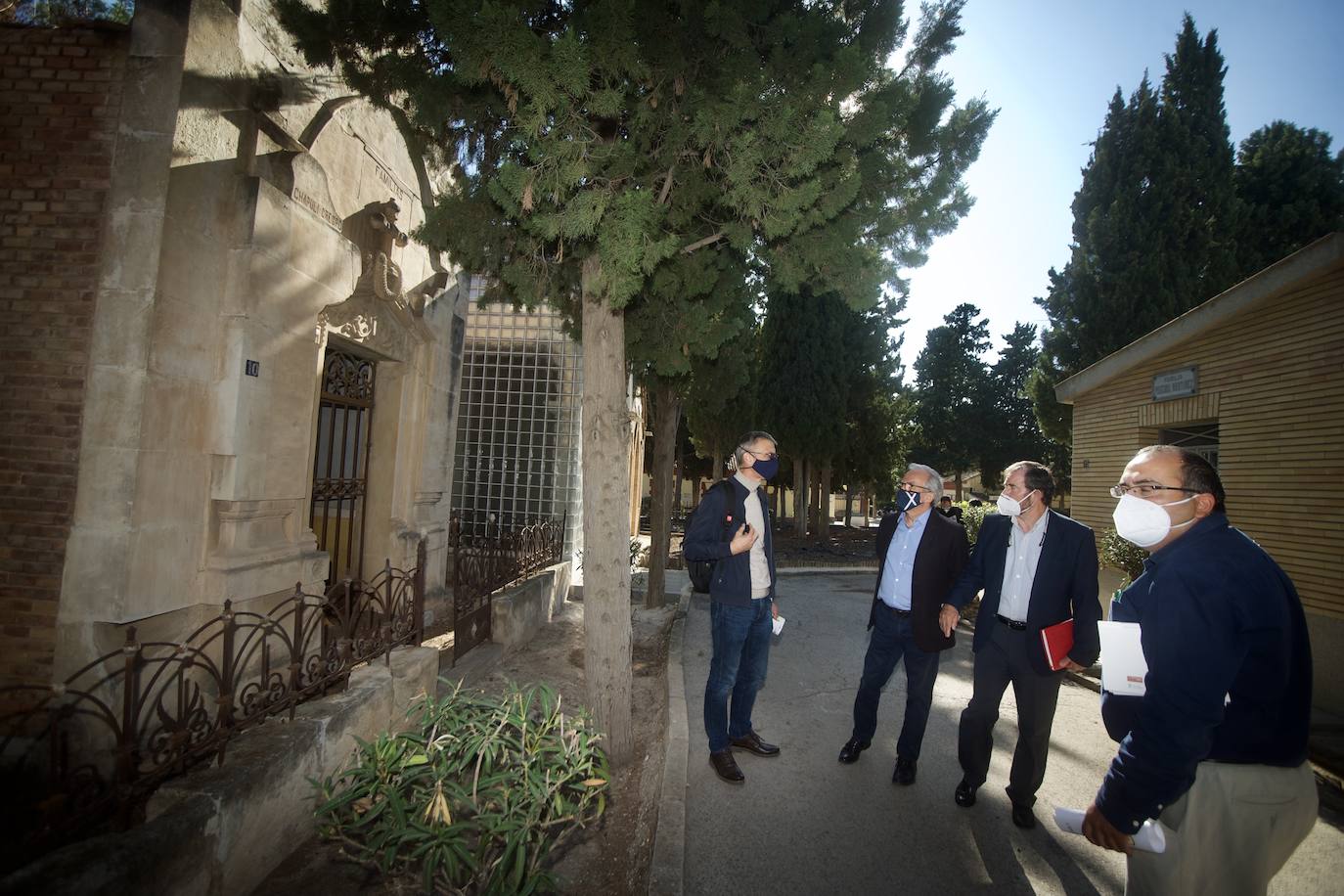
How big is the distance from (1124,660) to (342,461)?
6.72 metres

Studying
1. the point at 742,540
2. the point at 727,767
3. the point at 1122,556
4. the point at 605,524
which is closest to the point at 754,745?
the point at 727,767

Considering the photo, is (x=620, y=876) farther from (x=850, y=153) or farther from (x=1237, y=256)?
(x=1237, y=256)

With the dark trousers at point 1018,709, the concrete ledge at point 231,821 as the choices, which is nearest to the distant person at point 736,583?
the dark trousers at point 1018,709

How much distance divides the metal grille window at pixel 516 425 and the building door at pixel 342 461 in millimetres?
3379

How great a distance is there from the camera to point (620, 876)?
3.05 meters

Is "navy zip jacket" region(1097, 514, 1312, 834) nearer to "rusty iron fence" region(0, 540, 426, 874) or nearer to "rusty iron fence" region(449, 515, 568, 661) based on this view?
"rusty iron fence" region(0, 540, 426, 874)

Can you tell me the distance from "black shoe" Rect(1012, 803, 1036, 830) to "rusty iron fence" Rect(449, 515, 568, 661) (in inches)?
172

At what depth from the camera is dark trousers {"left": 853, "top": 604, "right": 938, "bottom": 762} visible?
3791 millimetres

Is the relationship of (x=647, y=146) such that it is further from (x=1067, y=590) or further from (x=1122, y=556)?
(x=1122, y=556)

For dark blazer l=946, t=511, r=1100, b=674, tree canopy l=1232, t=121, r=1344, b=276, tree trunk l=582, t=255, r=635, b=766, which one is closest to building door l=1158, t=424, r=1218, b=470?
dark blazer l=946, t=511, r=1100, b=674

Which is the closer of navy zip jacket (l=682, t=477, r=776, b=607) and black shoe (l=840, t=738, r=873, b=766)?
navy zip jacket (l=682, t=477, r=776, b=607)

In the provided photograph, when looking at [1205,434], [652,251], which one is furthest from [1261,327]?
[652,251]

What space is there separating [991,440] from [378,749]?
1409 inches

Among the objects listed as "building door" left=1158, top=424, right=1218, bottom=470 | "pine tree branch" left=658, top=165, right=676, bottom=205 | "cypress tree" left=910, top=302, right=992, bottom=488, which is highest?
"cypress tree" left=910, top=302, right=992, bottom=488
